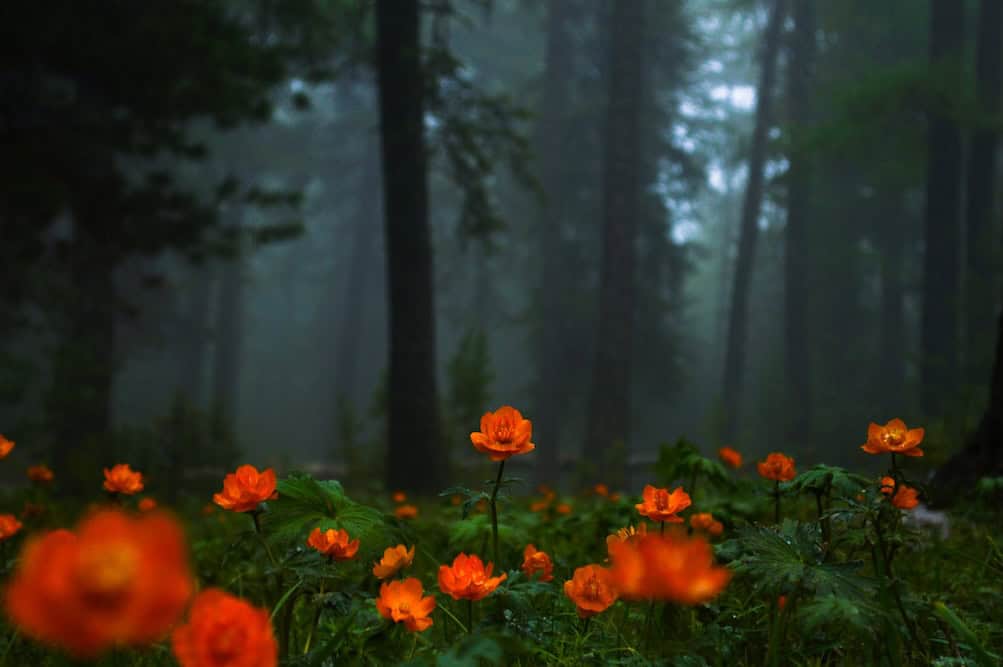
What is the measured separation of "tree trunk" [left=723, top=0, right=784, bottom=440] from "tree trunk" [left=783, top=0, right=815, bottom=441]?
22.2 inches

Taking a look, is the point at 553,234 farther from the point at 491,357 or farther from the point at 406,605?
the point at 406,605

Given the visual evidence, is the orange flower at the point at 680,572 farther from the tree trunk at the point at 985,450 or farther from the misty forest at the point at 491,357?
the tree trunk at the point at 985,450

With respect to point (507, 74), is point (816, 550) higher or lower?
lower

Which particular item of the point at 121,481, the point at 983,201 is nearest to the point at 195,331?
the point at 983,201

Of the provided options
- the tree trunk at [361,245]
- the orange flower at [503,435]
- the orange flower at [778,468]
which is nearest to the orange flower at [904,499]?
the orange flower at [778,468]

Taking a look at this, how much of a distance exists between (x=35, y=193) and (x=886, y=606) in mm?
7995

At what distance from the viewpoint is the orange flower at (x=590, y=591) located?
53.4 inches

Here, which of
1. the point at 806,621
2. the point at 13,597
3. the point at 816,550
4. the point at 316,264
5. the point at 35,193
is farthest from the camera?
the point at 316,264

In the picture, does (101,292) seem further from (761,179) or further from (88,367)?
(761,179)

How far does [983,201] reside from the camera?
13664mm

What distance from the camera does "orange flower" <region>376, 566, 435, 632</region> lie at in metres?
1.30

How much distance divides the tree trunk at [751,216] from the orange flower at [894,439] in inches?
709

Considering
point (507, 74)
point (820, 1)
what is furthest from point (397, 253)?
point (507, 74)

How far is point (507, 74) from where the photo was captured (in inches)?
1039
